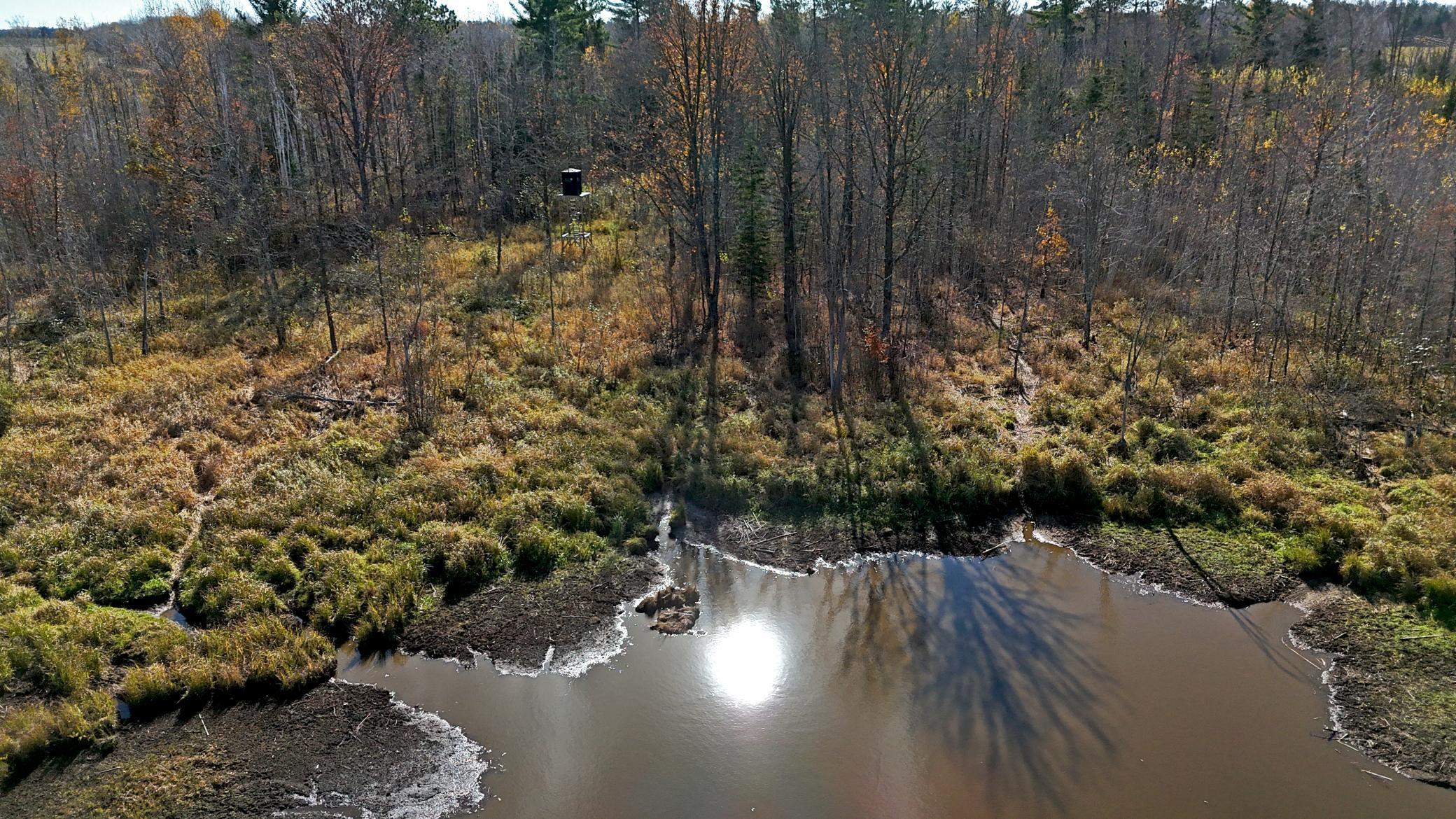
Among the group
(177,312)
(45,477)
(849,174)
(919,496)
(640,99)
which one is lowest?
(919,496)

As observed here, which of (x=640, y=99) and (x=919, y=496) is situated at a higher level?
(x=640, y=99)

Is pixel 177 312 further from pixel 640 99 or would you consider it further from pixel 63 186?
pixel 640 99

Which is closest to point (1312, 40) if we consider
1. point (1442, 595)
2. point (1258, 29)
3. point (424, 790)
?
point (1258, 29)

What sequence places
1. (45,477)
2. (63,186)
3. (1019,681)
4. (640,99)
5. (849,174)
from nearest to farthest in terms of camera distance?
(1019,681) → (45,477) → (849,174) → (63,186) → (640,99)

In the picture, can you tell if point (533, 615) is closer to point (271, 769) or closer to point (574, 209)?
point (271, 769)

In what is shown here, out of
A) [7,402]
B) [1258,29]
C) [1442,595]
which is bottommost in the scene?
[1442,595]

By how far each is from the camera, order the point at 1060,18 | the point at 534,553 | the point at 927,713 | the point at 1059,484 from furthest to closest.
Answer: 1. the point at 1060,18
2. the point at 1059,484
3. the point at 534,553
4. the point at 927,713

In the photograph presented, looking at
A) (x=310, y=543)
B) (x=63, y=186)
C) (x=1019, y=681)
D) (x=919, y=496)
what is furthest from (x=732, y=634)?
(x=63, y=186)

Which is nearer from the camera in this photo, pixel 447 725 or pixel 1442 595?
pixel 447 725
